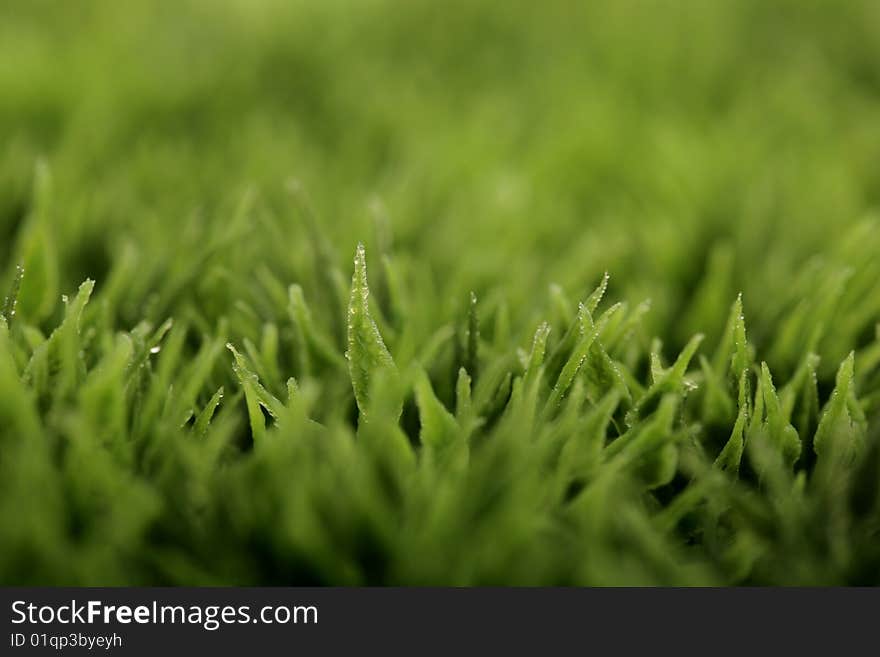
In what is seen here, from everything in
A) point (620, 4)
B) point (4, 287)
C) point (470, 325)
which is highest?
point (620, 4)

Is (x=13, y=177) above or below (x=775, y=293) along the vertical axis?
below

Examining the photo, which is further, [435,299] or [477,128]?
[477,128]

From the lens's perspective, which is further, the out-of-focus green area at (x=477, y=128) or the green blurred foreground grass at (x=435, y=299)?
the out-of-focus green area at (x=477, y=128)

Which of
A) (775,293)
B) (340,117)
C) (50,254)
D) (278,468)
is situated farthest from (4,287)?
(775,293)

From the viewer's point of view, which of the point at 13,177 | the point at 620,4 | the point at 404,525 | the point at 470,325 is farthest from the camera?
the point at 620,4

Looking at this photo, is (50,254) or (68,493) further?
(50,254)

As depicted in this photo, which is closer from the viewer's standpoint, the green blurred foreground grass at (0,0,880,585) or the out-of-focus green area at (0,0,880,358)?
the green blurred foreground grass at (0,0,880,585)

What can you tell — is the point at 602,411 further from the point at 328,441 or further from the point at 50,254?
the point at 50,254

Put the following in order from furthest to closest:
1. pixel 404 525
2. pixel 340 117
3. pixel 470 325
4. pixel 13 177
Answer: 1. pixel 340 117
2. pixel 13 177
3. pixel 470 325
4. pixel 404 525
